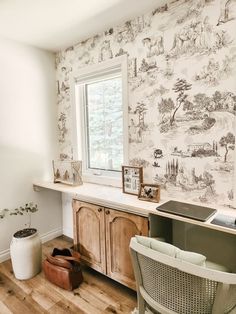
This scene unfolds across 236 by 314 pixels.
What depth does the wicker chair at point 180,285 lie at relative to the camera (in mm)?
967

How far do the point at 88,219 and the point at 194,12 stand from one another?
1924 mm

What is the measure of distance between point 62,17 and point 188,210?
6.35 feet

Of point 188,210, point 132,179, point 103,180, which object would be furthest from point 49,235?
point 188,210

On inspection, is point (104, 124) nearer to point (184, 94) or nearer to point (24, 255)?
point (184, 94)

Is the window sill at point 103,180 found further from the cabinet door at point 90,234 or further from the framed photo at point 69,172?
the cabinet door at point 90,234

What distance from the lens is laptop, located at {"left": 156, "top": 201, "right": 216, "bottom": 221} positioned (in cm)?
147

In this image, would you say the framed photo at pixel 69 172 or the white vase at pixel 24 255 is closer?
the white vase at pixel 24 255

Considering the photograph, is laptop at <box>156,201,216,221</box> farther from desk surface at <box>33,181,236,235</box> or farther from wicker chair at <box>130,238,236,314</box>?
wicker chair at <box>130,238,236,314</box>

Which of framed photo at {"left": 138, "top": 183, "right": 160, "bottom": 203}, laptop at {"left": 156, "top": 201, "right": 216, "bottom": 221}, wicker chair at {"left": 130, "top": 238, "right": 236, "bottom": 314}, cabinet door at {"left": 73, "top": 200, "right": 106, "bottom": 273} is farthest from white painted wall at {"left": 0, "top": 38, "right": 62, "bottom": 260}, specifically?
wicker chair at {"left": 130, "top": 238, "right": 236, "bottom": 314}

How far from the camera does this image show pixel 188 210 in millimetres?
1584

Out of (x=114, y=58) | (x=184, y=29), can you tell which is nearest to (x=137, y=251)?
(x=184, y=29)

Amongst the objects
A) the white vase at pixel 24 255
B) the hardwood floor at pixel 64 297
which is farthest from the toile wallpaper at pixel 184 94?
the white vase at pixel 24 255

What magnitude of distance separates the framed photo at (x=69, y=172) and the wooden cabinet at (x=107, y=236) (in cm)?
31

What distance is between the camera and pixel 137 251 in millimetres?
1161
